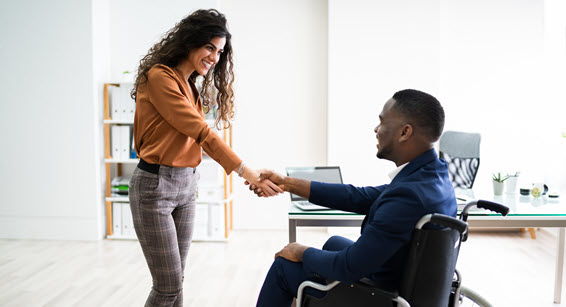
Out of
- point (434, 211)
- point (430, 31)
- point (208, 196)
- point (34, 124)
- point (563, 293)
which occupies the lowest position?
point (563, 293)

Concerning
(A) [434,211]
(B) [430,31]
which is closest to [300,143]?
(B) [430,31]

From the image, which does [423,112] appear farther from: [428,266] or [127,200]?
[127,200]

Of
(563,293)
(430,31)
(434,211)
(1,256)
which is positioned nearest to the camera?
(434,211)

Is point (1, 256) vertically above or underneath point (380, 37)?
underneath

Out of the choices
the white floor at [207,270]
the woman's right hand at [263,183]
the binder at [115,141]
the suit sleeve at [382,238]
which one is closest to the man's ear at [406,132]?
the suit sleeve at [382,238]

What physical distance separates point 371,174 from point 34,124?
125 inches

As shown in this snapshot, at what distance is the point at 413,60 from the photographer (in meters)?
3.92

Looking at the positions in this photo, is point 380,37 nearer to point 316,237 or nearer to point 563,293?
point 316,237

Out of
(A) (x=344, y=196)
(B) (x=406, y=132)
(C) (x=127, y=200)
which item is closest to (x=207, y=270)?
(C) (x=127, y=200)

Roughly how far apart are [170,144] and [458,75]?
3.51 metres

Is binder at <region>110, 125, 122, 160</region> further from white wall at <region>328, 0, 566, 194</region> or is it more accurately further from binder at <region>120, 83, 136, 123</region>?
white wall at <region>328, 0, 566, 194</region>

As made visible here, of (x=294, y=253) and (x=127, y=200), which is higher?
(x=294, y=253)

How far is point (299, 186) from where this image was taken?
5.53ft

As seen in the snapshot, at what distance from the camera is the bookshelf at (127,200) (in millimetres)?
3885
